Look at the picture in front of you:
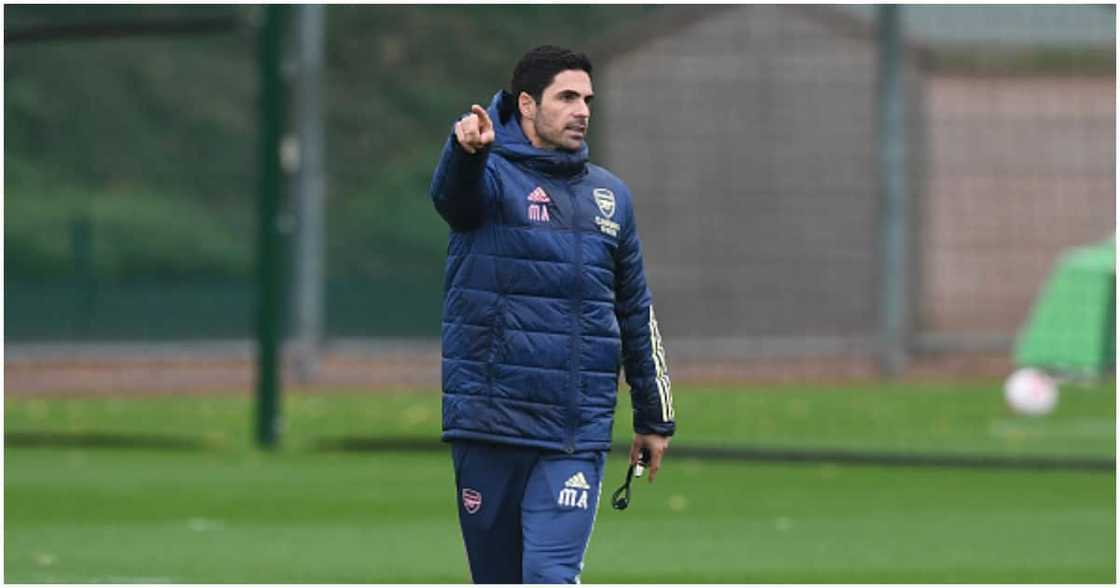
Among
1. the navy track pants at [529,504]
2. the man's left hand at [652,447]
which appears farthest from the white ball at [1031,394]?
the navy track pants at [529,504]

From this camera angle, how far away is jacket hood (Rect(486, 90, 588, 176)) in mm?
6520

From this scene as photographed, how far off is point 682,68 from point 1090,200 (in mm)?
3941

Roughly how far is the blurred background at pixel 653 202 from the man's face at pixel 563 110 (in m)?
11.0

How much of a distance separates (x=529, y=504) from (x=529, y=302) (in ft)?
1.61

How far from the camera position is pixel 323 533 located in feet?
36.0

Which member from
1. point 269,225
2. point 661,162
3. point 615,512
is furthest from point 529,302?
point 661,162

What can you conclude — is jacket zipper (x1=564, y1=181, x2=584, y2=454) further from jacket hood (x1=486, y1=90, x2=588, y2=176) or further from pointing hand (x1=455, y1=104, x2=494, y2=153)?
pointing hand (x1=455, y1=104, x2=494, y2=153)

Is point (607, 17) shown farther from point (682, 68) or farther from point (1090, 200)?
point (1090, 200)

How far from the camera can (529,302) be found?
21.2 ft

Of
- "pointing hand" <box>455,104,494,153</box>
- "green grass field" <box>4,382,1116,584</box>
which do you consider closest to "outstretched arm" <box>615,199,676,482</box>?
"pointing hand" <box>455,104,494,153</box>

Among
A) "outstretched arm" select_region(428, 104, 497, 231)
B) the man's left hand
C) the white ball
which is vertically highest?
"outstretched arm" select_region(428, 104, 497, 231)

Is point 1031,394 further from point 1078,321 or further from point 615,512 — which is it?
point 615,512

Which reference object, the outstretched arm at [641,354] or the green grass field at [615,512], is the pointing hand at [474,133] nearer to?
the outstretched arm at [641,354]

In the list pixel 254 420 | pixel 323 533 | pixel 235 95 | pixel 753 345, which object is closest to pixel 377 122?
pixel 235 95
